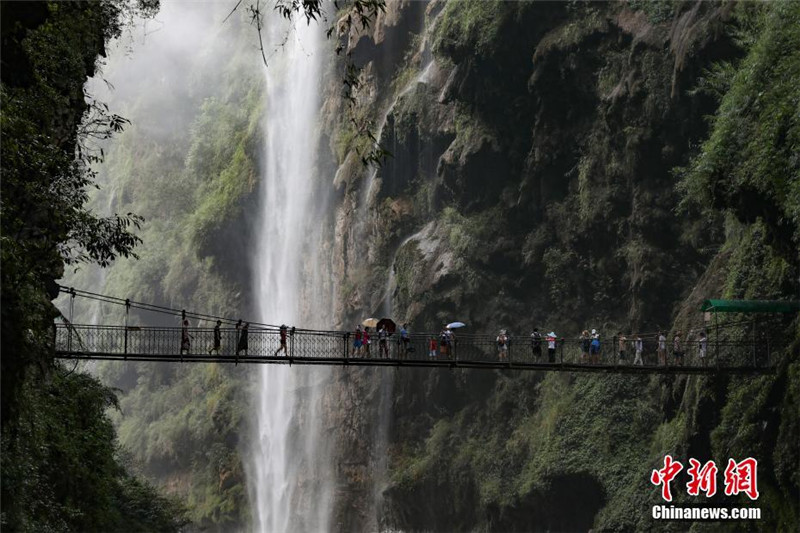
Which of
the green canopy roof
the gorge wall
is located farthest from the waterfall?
the green canopy roof

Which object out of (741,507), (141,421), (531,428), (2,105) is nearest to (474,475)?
(531,428)

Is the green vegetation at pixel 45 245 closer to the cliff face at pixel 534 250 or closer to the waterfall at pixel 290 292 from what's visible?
the cliff face at pixel 534 250

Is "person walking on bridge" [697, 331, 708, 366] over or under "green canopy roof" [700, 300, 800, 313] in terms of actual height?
under

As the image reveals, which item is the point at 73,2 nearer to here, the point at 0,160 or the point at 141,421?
the point at 0,160

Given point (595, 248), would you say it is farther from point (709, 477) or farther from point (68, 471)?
point (68, 471)

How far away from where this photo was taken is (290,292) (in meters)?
52.9

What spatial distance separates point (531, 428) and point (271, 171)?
23.5 meters

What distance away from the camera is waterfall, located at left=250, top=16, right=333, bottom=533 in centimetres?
4784

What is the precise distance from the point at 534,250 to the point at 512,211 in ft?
6.47

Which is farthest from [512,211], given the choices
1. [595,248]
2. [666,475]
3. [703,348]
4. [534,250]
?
[703,348]

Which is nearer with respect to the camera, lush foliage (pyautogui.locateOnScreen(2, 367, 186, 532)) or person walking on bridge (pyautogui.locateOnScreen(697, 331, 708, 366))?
lush foliage (pyautogui.locateOnScreen(2, 367, 186, 532))

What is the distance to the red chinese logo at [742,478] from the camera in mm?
24641

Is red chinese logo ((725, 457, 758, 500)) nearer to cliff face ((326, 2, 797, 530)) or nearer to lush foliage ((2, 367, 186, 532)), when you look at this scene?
cliff face ((326, 2, 797, 530))

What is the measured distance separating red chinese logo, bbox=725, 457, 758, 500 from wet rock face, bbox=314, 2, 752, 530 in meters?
8.25
